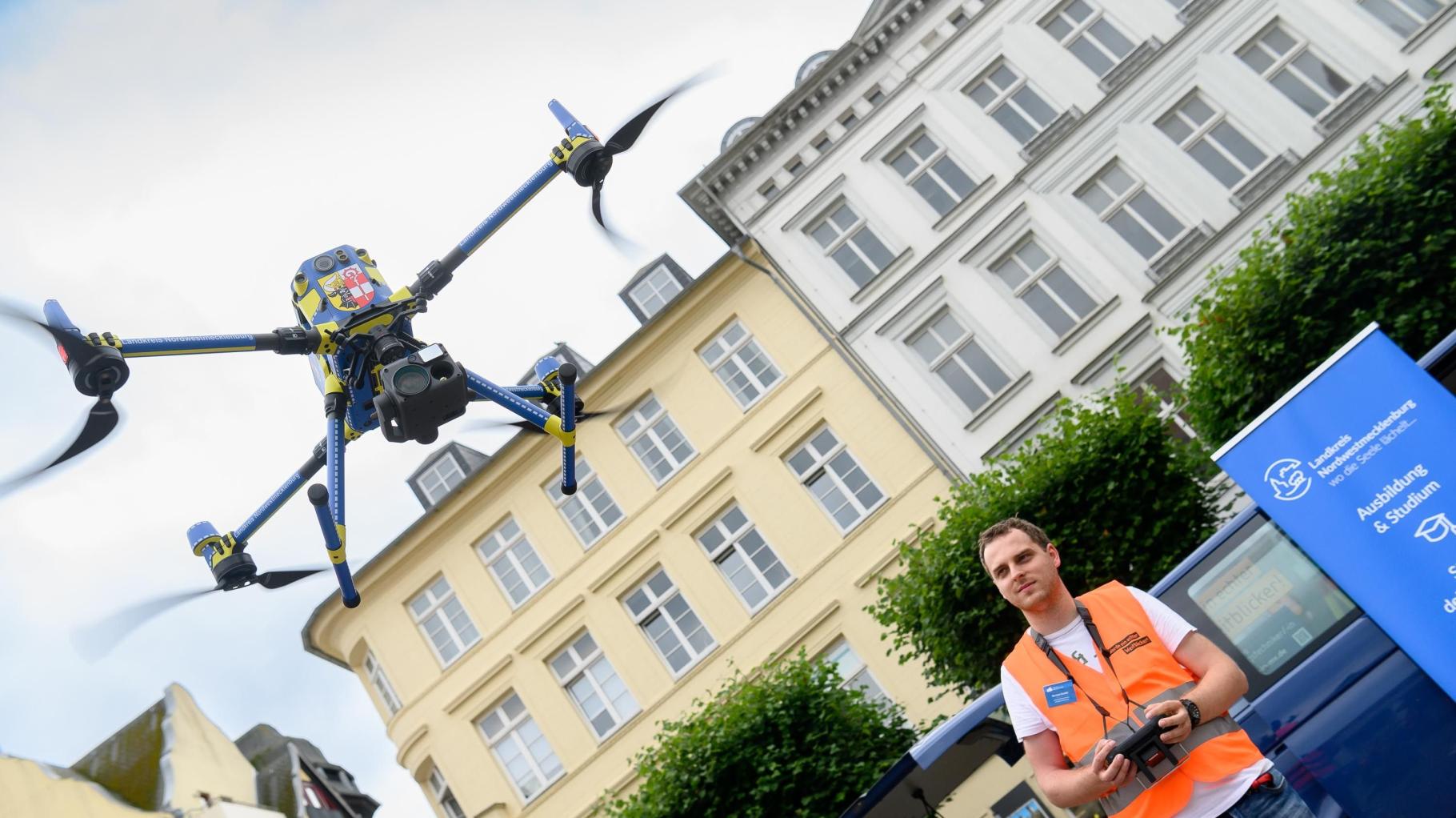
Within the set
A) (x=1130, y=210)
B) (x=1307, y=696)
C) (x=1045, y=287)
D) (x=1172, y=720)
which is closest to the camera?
(x=1172, y=720)

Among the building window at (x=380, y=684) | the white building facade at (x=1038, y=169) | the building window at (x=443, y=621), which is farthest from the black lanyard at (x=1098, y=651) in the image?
the building window at (x=380, y=684)

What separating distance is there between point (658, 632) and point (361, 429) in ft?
46.6

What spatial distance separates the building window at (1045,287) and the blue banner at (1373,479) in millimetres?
12719

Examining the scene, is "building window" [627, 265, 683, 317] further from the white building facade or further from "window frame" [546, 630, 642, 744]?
"window frame" [546, 630, 642, 744]

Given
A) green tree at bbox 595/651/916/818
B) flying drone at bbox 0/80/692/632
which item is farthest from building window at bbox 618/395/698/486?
flying drone at bbox 0/80/692/632

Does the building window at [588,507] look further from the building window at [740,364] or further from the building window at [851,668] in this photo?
the building window at [851,668]

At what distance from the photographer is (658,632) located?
74.6ft

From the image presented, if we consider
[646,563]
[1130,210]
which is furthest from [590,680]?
[1130,210]

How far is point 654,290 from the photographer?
27156 mm

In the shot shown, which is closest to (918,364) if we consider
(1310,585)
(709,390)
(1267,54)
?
(709,390)

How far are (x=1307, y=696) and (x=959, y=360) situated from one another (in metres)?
15.1

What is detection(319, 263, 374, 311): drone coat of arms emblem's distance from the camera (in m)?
8.94

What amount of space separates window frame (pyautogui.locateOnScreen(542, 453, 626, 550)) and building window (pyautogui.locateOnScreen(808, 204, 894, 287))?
21.3 feet

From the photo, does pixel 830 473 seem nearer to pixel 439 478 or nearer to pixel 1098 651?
pixel 439 478
